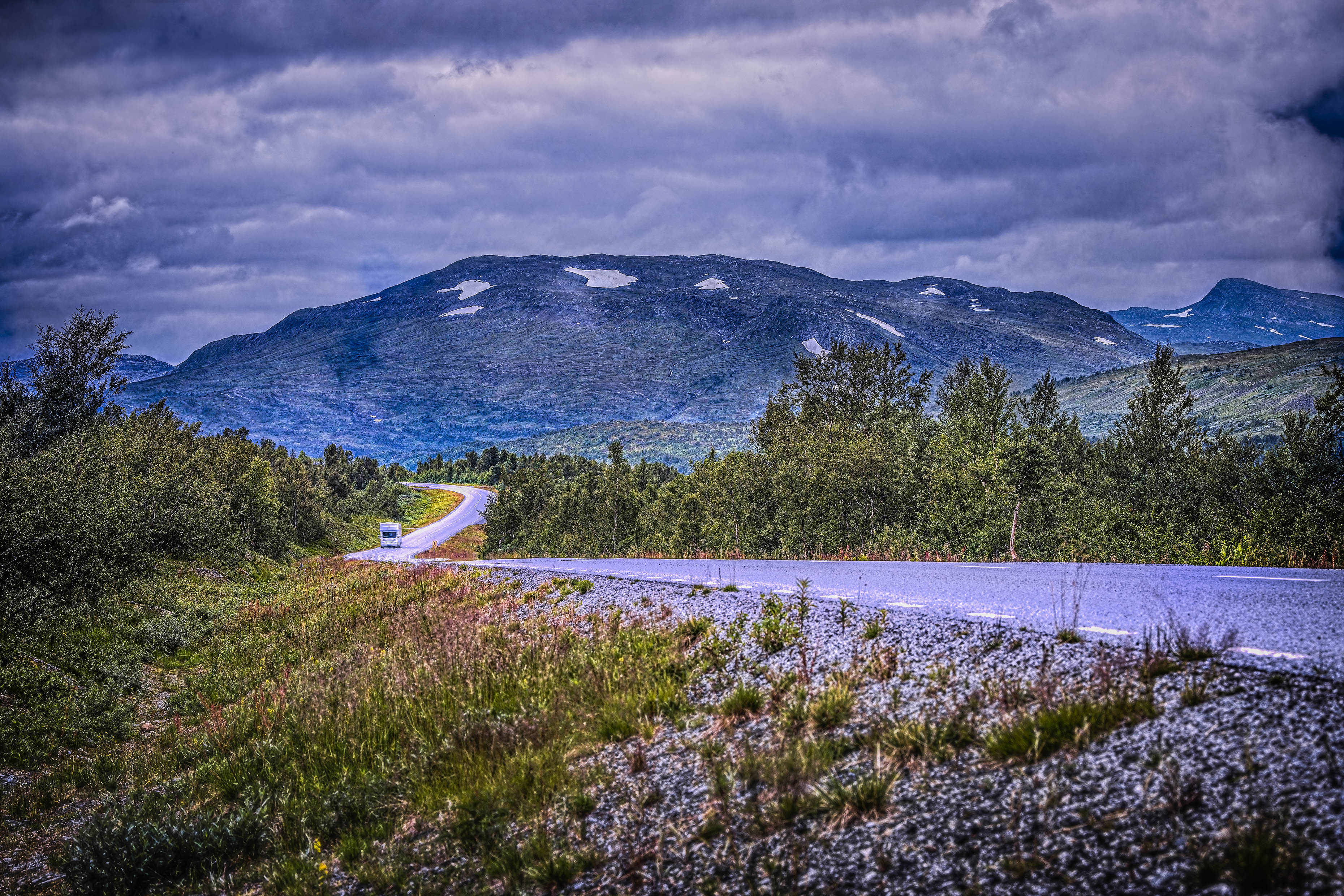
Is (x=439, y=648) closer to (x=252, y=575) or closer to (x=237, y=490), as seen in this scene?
(x=252, y=575)

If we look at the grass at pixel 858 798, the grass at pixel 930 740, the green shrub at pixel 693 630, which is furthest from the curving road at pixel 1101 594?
the grass at pixel 858 798

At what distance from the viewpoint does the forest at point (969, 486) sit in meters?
22.8

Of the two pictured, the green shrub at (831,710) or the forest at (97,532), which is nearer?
the green shrub at (831,710)

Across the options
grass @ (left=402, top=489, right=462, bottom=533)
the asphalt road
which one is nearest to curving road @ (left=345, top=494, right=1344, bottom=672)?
the asphalt road

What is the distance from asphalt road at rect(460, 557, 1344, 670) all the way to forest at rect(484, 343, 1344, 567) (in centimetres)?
410

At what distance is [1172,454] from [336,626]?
53080 millimetres

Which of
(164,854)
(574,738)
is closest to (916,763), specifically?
(574,738)

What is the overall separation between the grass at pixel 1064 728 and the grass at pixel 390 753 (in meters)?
2.88

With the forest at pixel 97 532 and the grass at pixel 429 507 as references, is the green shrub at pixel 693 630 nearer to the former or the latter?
the forest at pixel 97 532

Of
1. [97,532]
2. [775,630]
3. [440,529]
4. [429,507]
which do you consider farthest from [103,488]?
[429,507]

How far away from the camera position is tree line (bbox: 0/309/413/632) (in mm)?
13625

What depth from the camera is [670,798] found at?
5078 millimetres

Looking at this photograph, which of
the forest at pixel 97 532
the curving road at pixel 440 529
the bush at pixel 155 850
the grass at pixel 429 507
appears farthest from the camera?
the grass at pixel 429 507

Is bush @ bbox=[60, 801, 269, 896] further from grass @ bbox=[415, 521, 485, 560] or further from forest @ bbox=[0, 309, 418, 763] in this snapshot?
grass @ bbox=[415, 521, 485, 560]
